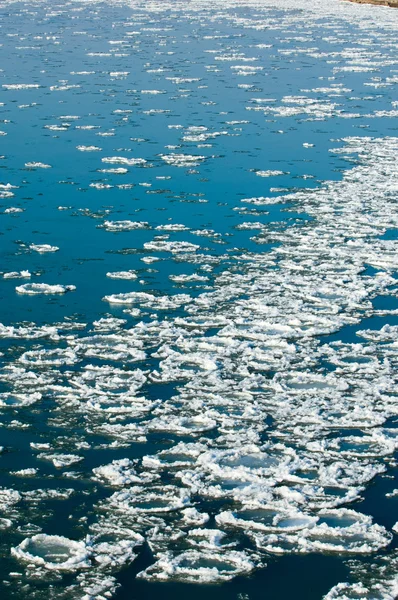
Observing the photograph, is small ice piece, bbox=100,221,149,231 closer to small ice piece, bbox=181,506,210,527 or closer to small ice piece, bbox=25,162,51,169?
small ice piece, bbox=25,162,51,169

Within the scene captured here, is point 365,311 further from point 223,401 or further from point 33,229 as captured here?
point 33,229

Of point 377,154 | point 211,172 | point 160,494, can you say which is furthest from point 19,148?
point 160,494

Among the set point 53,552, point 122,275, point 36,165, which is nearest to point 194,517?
point 53,552

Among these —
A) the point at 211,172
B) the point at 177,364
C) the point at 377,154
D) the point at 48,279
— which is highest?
the point at 377,154

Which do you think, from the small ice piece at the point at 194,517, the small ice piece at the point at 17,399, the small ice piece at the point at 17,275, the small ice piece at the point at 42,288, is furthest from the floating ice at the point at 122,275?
the small ice piece at the point at 194,517

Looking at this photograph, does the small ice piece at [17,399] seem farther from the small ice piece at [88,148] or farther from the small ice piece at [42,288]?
the small ice piece at [88,148]

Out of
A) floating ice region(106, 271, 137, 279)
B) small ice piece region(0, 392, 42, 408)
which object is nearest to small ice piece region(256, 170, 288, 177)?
floating ice region(106, 271, 137, 279)
